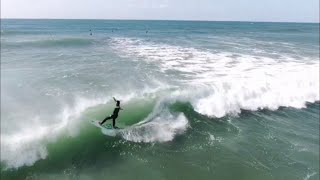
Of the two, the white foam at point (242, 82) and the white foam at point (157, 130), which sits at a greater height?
the white foam at point (242, 82)

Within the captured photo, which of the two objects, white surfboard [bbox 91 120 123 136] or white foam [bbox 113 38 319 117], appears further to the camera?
white foam [bbox 113 38 319 117]

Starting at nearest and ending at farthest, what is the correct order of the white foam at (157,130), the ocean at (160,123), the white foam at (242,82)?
the ocean at (160,123) < the white foam at (157,130) < the white foam at (242,82)

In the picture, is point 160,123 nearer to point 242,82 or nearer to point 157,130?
point 157,130

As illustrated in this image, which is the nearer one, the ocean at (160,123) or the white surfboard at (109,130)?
the ocean at (160,123)

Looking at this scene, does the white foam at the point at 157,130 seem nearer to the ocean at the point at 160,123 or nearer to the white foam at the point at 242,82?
the ocean at the point at 160,123

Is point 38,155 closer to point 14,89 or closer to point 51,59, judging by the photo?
point 14,89

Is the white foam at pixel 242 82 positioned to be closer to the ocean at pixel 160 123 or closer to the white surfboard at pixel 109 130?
the ocean at pixel 160 123

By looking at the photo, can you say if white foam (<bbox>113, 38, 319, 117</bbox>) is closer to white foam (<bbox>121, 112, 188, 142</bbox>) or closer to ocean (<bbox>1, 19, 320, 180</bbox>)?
ocean (<bbox>1, 19, 320, 180</bbox>)

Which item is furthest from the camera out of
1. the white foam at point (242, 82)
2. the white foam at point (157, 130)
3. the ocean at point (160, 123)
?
the white foam at point (242, 82)

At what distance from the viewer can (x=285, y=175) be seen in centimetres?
1439

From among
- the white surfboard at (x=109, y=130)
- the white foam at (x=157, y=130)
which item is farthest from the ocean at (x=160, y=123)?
the white surfboard at (x=109, y=130)

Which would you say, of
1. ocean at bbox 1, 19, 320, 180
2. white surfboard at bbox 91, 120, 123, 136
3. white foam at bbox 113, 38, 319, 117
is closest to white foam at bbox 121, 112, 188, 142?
ocean at bbox 1, 19, 320, 180

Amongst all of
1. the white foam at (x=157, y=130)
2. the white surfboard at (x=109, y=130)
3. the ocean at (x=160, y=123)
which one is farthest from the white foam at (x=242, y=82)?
the white surfboard at (x=109, y=130)

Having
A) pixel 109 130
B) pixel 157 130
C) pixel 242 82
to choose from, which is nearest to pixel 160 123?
pixel 157 130
